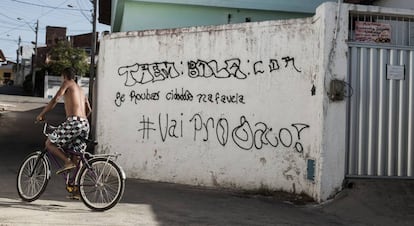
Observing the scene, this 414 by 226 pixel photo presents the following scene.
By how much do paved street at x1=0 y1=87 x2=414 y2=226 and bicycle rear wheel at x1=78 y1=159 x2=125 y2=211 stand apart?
0.42 ft

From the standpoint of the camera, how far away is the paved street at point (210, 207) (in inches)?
238

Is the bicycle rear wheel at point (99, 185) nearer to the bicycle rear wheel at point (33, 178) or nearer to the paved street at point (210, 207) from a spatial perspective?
the paved street at point (210, 207)

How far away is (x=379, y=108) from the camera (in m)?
7.68

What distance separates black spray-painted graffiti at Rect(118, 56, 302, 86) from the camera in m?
8.13

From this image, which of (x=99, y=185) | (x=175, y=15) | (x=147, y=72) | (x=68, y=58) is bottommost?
(x=99, y=185)

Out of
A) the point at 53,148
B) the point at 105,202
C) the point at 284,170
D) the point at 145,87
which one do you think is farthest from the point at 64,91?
the point at 284,170

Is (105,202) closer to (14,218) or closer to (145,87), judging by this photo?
(14,218)

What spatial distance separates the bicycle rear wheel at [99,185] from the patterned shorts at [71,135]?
1.10ft

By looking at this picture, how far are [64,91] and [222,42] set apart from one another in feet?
9.52

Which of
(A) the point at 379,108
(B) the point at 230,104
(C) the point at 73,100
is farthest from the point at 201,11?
(C) the point at 73,100

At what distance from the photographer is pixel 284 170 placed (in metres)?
7.88

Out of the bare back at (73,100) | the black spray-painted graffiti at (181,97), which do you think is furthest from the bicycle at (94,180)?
the black spray-painted graffiti at (181,97)

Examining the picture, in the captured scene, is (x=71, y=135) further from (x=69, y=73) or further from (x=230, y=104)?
(x=230, y=104)

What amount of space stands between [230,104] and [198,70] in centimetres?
82
